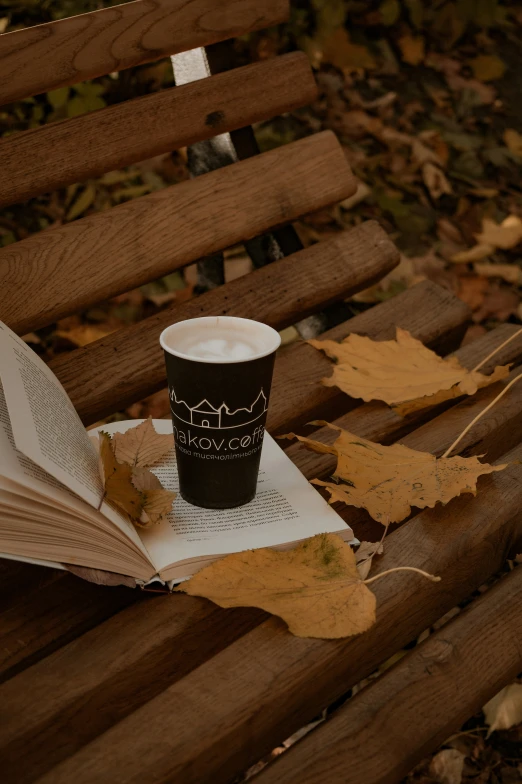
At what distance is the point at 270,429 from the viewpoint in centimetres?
123

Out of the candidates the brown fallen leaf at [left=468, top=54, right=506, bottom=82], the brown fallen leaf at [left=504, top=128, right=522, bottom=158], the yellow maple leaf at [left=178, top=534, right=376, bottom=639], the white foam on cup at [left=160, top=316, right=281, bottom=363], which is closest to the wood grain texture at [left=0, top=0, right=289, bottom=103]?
the white foam on cup at [left=160, top=316, right=281, bottom=363]

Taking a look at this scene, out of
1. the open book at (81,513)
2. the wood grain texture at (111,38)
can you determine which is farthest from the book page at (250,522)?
the wood grain texture at (111,38)

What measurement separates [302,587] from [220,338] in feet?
0.99

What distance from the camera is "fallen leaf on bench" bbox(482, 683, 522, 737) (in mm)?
1280

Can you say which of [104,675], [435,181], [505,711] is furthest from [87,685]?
[435,181]

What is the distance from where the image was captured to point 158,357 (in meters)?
1.36

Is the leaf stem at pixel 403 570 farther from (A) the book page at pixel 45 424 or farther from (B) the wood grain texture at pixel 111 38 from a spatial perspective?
(B) the wood grain texture at pixel 111 38

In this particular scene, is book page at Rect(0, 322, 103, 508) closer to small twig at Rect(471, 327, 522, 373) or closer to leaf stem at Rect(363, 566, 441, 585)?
leaf stem at Rect(363, 566, 441, 585)

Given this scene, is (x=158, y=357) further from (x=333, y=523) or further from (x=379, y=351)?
(x=333, y=523)

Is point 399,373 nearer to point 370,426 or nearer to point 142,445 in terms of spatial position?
point 370,426

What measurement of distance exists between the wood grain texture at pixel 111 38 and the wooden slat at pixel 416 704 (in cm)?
112

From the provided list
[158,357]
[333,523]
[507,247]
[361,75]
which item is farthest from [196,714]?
[361,75]

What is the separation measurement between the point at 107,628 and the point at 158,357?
0.60 m

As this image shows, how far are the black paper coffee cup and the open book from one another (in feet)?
0.15
